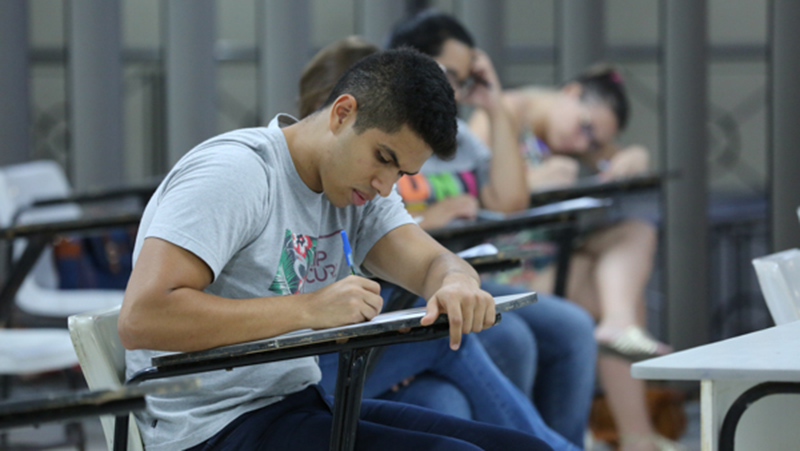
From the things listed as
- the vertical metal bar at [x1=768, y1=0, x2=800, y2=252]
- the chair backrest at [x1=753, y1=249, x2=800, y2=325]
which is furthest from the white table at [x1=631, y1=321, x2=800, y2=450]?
the vertical metal bar at [x1=768, y1=0, x2=800, y2=252]

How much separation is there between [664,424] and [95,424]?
2.16 meters

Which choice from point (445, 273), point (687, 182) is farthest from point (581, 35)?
point (445, 273)

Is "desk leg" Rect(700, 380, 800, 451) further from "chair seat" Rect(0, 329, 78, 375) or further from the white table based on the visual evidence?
"chair seat" Rect(0, 329, 78, 375)

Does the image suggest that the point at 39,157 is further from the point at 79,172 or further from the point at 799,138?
the point at 799,138

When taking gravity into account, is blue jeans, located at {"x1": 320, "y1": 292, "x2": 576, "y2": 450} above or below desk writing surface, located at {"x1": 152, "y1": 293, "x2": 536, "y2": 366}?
below

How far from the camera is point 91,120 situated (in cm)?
395

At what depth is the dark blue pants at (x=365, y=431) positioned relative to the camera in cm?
129

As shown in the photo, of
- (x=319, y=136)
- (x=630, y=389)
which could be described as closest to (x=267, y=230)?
(x=319, y=136)

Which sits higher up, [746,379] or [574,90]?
[574,90]

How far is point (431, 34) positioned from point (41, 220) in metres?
1.65

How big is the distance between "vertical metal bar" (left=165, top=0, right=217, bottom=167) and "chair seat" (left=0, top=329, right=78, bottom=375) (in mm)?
1329

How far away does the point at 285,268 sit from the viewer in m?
1.39

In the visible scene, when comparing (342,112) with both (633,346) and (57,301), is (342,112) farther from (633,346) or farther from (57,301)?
(57,301)

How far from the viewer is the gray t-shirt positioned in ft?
4.09
